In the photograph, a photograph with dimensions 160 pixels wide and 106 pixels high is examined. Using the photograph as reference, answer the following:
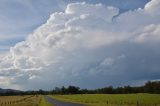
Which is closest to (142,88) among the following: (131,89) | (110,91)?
(131,89)

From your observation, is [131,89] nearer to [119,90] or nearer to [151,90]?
[119,90]

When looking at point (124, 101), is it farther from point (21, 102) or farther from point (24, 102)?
point (21, 102)

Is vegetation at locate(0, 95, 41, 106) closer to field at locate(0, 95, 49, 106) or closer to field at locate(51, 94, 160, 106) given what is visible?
field at locate(0, 95, 49, 106)

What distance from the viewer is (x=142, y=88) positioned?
172375mm

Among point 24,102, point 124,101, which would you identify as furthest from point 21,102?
point 124,101

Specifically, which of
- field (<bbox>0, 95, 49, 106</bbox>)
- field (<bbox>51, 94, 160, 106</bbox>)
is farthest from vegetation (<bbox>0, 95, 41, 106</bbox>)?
field (<bbox>51, 94, 160, 106</bbox>)

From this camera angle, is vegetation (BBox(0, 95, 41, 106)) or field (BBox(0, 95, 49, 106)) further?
vegetation (BBox(0, 95, 41, 106))

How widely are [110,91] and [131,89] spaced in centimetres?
1874

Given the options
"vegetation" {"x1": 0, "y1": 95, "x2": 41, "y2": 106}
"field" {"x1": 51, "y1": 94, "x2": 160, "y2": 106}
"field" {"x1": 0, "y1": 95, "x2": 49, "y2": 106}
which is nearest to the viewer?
"field" {"x1": 51, "y1": 94, "x2": 160, "y2": 106}

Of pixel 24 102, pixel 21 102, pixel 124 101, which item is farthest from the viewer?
pixel 21 102

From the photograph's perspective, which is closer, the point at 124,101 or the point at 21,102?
the point at 124,101

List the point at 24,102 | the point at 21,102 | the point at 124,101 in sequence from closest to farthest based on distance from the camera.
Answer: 1. the point at 124,101
2. the point at 24,102
3. the point at 21,102

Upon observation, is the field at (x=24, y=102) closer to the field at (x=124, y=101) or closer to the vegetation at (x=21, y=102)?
the vegetation at (x=21, y=102)

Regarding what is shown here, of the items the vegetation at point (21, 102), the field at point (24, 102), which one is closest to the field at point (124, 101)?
the field at point (24, 102)
